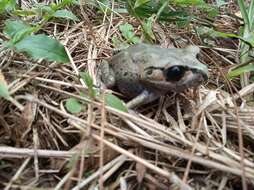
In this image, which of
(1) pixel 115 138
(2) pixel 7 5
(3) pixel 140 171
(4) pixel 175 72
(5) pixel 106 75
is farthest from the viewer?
(2) pixel 7 5

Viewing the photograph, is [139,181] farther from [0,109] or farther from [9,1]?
[9,1]

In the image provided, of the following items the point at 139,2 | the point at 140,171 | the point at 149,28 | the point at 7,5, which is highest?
the point at 7,5

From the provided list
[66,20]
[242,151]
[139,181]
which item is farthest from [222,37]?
[139,181]

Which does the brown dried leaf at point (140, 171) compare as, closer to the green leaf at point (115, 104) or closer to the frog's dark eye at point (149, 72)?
the green leaf at point (115, 104)

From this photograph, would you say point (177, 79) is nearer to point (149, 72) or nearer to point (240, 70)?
point (149, 72)

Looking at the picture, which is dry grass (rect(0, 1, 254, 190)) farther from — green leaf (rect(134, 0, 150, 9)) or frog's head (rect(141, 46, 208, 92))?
green leaf (rect(134, 0, 150, 9))

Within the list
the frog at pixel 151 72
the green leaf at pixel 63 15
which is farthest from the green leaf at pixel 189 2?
the green leaf at pixel 63 15

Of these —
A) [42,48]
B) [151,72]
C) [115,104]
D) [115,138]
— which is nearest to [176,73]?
[151,72]
